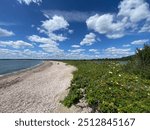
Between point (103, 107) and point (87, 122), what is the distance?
1783 mm

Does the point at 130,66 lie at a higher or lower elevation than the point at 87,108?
higher

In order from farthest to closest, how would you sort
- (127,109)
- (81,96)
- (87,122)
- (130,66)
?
1. (130,66)
2. (81,96)
3. (127,109)
4. (87,122)

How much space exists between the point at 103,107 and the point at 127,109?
38.3 inches

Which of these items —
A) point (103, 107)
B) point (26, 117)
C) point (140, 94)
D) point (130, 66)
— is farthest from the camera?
point (130, 66)

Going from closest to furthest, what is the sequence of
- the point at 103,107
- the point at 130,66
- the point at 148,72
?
the point at 103,107 < the point at 148,72 < the point at 130,66

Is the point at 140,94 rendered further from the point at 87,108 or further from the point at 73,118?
the point at 73,118

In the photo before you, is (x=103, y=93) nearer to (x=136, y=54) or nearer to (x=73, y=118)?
(x=73, y=118)

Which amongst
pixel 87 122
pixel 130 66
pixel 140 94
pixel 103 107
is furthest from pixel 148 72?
pixel 87 122

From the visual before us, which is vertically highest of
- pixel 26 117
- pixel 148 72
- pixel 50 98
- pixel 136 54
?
pixel 136 54

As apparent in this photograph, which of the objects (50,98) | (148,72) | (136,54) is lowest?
(50,98)

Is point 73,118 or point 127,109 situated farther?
point 127,109

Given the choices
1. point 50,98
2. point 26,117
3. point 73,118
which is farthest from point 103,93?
point 50,98

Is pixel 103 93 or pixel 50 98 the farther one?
pixel 50 98

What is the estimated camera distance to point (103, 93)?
904 cm
